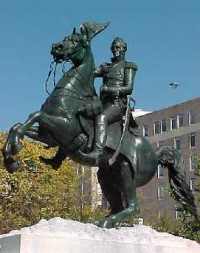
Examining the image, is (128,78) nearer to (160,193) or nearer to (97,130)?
(97,130)

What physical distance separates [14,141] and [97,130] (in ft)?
4.82

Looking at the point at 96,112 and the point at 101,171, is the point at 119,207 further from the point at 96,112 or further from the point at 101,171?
the point at 96,112

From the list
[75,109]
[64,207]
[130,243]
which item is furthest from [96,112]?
[64,207]

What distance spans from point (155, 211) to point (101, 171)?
178ft

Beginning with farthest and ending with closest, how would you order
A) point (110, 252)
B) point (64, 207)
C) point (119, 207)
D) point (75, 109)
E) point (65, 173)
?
point (65, 173), point (64, 207), point (119, 207), point (75, 109), point (110, 252)

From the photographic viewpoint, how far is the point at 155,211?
6688cm

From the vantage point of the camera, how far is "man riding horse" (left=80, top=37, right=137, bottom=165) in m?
12.5

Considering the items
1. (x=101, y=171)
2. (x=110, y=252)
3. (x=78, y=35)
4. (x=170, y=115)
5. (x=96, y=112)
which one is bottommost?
(x=110, y=252)

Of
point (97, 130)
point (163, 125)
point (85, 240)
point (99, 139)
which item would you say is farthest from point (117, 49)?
point (163, 125)

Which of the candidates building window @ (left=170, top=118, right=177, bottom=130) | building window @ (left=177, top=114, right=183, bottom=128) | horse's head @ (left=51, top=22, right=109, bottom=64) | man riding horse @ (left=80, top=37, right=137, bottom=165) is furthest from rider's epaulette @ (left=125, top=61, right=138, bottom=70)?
building window @ (left=170, top=118, right=177, bottom=130)

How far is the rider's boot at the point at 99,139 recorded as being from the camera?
12.2 m

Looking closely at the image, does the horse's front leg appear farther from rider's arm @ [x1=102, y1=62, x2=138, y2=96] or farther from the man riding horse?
rider's arm @ [x1=102, y1=62, x2=138, y2=96]

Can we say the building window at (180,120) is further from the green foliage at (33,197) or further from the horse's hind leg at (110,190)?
the horse's hind leg at (110,190)

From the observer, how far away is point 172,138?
232ft
